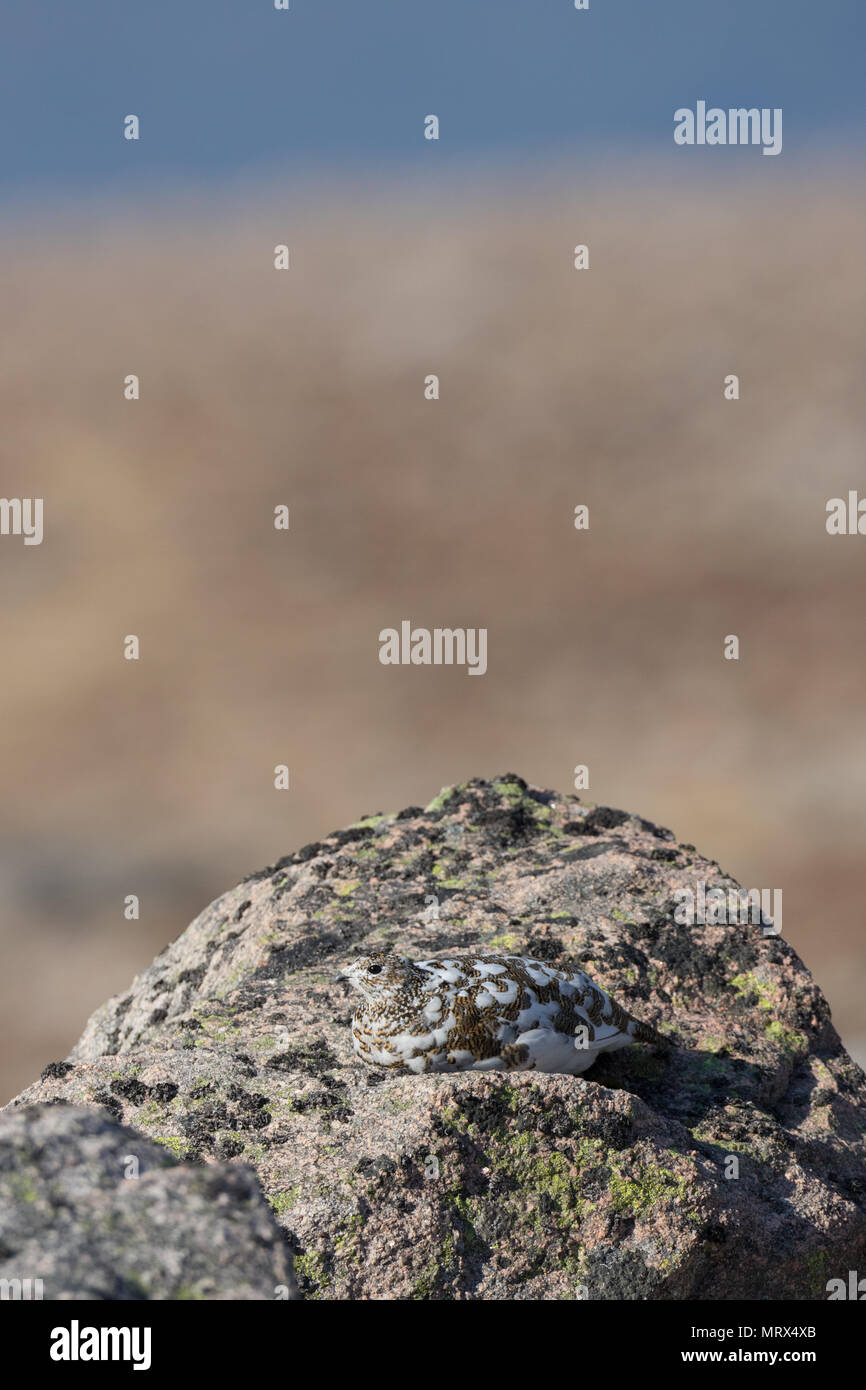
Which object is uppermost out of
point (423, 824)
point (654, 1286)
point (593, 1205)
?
point (423, 824)

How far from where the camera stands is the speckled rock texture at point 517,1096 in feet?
26.6

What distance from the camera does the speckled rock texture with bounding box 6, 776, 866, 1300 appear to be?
8.11 metres

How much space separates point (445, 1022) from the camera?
8992mm

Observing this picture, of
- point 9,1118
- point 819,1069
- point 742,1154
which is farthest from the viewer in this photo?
point 819,1069

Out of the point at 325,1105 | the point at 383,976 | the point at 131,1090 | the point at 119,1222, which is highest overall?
the point at 383,976

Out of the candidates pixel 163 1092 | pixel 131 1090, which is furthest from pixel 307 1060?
pixel 131 1090

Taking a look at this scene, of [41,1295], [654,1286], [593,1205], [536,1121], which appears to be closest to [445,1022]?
[536,1121]

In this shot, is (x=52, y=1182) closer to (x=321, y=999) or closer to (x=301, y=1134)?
(x=301, y=1134)

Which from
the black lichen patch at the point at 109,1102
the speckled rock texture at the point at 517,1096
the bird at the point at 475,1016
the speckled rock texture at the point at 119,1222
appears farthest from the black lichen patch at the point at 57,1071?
the speckled rock texture at the point at 119,1222

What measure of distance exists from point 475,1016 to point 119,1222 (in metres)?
5.09

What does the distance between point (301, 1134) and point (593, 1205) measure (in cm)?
215

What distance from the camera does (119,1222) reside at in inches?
163

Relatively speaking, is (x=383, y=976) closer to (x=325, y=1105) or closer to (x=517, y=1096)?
(x=325, y=1105)

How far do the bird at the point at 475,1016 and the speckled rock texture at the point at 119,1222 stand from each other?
4564 mm
